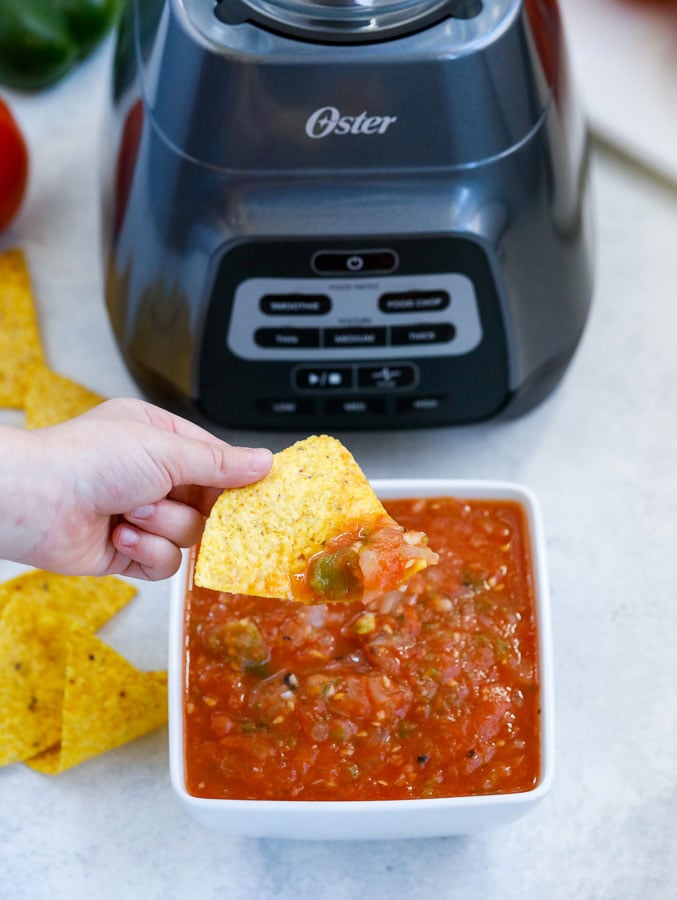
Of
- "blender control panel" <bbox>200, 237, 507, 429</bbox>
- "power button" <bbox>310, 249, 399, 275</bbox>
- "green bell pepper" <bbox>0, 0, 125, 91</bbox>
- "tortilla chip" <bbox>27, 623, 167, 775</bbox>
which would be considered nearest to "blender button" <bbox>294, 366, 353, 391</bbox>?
"blender control panel" <bbox>200, 237, 507, 429</bbox>

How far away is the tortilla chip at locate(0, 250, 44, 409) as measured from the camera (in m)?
1.43

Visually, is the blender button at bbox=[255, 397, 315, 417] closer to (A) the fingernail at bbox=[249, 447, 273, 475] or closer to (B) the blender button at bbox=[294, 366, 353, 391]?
(B) the blender button at bbox=[294, 366, 353, 391]

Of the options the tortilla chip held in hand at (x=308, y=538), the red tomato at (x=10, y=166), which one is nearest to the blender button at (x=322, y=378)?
the tortilla chip held in hand at (x=308, y=538)

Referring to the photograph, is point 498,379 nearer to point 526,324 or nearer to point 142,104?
point 526,324

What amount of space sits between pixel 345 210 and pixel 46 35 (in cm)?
70

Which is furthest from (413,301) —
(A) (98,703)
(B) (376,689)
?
(A) (98,703)

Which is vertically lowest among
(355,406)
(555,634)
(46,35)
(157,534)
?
(555,634)

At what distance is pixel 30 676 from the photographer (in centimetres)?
124

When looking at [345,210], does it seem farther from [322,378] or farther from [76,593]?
[76,593]

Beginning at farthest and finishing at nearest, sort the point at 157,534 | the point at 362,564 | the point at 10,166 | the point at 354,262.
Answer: the point at 10,166 < the point at 354,262 < the point at 157,534 < the point at 362,564

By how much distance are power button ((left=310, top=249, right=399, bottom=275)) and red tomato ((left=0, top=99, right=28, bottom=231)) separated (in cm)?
55

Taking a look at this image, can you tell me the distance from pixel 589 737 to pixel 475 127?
636 mm

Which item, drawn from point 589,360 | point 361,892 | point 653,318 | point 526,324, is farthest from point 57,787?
point 653,318

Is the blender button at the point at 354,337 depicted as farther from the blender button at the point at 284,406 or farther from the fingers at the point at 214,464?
the fingers at the point at 214,464
